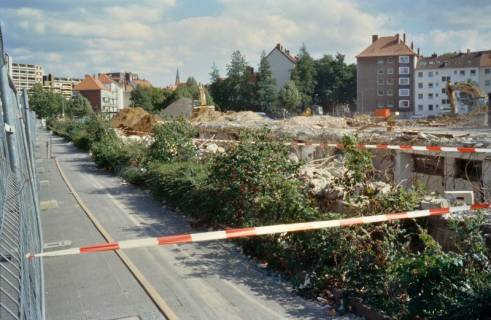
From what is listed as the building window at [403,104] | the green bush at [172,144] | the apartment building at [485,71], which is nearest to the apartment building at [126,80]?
the building window at [403,104]

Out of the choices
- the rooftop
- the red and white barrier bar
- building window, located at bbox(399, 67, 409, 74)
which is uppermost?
the rooftop

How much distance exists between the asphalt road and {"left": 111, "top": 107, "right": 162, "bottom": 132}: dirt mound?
28512 millimetres

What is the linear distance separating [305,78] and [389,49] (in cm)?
1761

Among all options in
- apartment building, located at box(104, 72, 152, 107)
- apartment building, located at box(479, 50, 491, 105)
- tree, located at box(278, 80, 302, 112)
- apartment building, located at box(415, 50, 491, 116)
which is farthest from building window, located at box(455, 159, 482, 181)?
apartment building, located at box(104, 72, 152, 107)

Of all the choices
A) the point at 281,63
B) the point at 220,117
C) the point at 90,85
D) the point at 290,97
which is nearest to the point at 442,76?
the point at 281,63

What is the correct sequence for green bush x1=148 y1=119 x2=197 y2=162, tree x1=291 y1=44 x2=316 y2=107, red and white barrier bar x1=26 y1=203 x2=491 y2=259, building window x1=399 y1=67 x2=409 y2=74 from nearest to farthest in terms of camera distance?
1. red and white barrier bar x1=26 y1=203 x2=491 y2=259
2. green bush x1=148 y1=119 x2=197 y2=162
3. tree x1=291 y1=44 x2=316 y2=107
4. building window x1=399 y1=67 x2=409 y2=74

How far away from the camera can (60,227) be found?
11727mm

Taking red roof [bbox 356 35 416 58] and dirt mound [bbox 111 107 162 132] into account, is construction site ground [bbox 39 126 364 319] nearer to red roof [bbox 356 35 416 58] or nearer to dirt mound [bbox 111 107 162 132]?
dirt mound [bbox 111 107 162 132]

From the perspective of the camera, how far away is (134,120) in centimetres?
4228

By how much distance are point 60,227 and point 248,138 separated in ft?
15.3

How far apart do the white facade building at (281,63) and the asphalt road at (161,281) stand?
97.7 meters

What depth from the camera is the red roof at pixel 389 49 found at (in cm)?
10088

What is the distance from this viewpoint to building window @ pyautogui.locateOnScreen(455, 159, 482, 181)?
15612 millimetres

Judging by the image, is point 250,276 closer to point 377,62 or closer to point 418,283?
point 418,283
